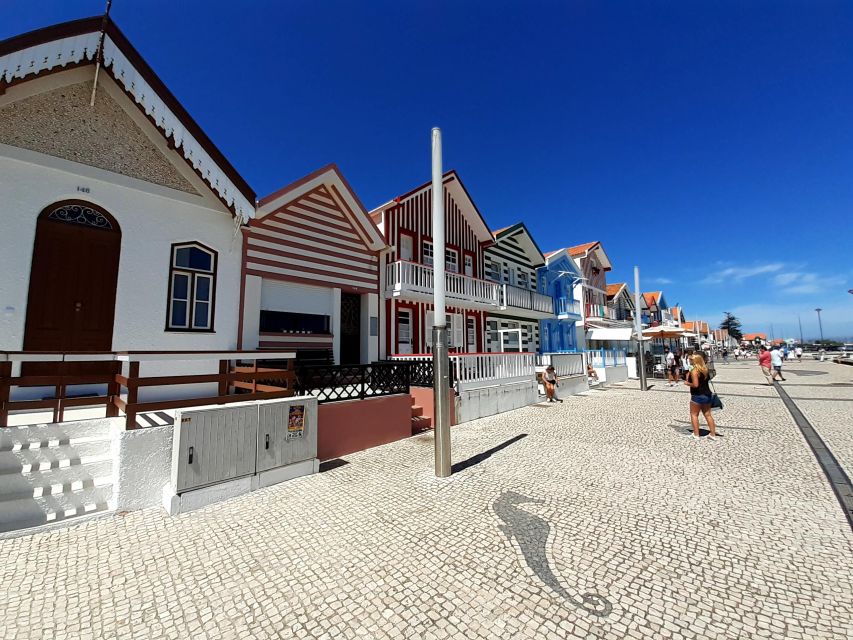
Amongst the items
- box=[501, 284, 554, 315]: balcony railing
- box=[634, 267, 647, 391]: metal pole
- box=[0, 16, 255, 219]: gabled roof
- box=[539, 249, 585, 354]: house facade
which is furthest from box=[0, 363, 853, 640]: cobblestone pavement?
box=[539, 249, 585, 354]: house facade

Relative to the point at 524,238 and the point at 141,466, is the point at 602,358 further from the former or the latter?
the point at 141,466

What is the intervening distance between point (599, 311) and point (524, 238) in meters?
11.4

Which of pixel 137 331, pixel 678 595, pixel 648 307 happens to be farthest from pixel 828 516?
pixel 648 307

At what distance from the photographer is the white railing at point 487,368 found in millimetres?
9797

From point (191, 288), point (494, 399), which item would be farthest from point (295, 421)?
point (494, 399)

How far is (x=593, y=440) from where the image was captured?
7.70 meters

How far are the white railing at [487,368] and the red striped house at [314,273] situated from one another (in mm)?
2084

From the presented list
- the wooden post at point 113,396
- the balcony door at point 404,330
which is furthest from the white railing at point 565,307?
the wooden post at point 113,396

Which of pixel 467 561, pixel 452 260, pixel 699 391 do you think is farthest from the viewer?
pixel 452 260

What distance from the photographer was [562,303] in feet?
71.3

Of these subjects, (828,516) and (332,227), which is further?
(332,227)

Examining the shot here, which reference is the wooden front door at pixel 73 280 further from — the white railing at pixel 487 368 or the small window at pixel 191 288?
the white railing at pixel 487 368

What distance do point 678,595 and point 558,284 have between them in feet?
72.2

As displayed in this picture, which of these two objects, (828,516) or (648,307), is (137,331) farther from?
(648,307)
